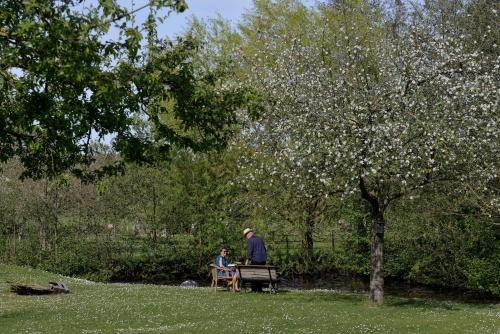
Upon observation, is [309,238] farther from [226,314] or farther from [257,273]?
[226,314]

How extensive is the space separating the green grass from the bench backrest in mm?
631

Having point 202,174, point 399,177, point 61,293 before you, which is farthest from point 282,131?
point 202,174

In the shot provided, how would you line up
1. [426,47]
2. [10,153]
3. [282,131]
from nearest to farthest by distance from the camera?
1. [10,153]
2. [282,131]
3. [426,47]

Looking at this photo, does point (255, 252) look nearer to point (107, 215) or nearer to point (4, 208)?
point (107, 215)

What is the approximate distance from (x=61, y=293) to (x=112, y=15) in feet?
51.5

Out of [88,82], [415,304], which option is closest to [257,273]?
[415,304]

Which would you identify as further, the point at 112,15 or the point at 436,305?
the point at 436,305

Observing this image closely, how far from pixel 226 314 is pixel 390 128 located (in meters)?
6.46

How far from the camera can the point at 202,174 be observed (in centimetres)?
3509

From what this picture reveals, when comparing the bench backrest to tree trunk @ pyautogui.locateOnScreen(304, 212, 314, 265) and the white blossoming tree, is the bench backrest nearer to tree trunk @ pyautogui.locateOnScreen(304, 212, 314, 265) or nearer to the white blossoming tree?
the white blossoming tree

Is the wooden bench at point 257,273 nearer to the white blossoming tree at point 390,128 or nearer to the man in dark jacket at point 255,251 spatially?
the man in dark jacket at point 255,251

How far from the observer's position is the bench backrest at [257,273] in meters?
21.0

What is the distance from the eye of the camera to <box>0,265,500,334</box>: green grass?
13828 millimetres

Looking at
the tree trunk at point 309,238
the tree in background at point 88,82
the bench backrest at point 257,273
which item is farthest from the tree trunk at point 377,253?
the tree trunk at point 309,238
